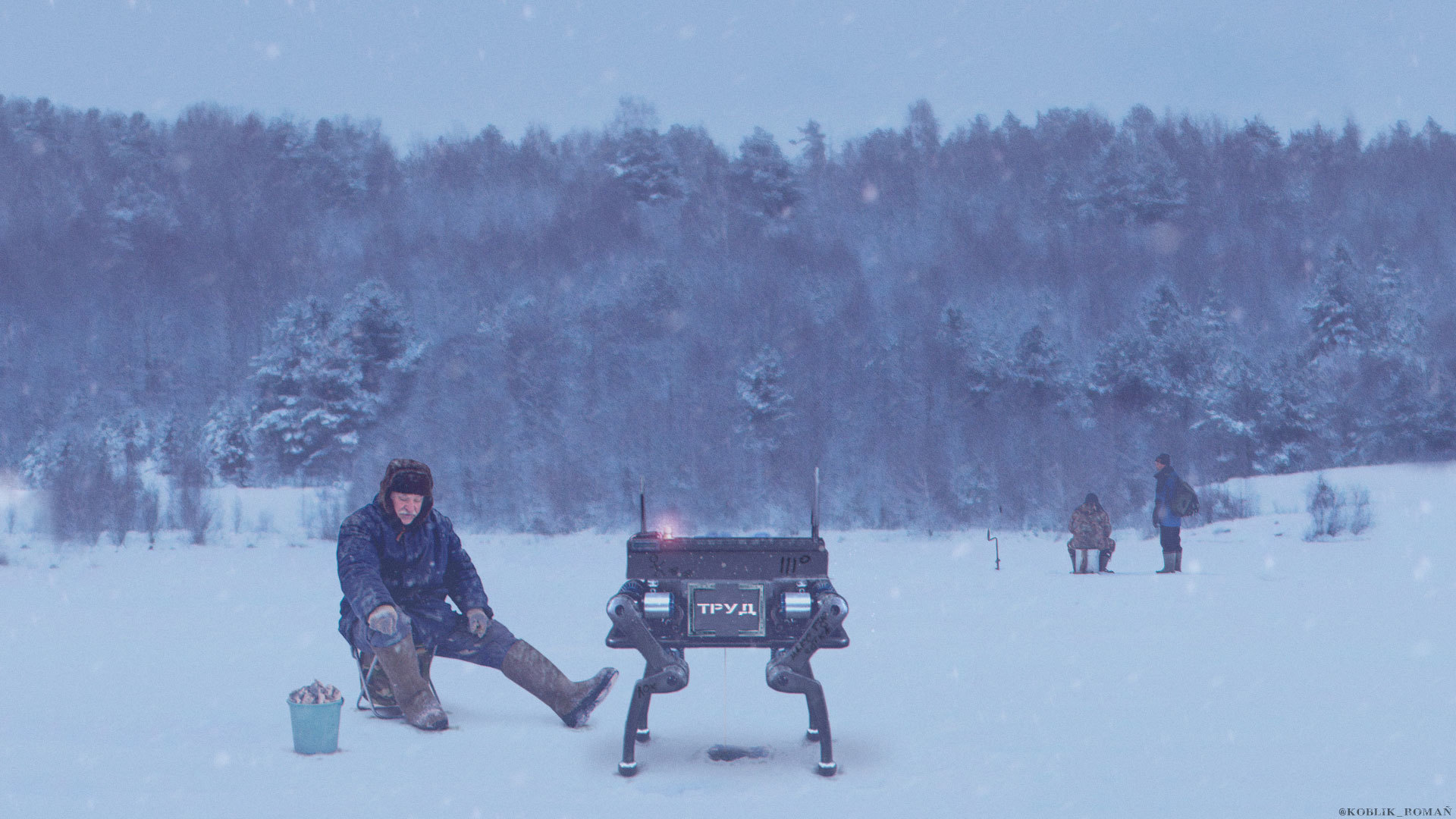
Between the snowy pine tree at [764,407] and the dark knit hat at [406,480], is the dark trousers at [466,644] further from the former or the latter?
the snowy pine tree at [764,407]

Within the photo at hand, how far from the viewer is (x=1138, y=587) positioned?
15.1m

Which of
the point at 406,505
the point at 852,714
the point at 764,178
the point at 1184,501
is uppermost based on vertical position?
the point at 764,178

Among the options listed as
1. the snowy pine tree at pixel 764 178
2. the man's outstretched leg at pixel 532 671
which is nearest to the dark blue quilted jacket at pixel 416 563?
the man's outstretched leg at pixel 532 671

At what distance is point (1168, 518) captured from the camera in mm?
17281

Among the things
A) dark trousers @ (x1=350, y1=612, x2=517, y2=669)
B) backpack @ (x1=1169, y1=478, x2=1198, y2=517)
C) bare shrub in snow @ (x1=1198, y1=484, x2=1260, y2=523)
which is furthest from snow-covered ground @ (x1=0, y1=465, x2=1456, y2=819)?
bare shrub in snow @ (x1=1198, y1=484, x2=1260, y2=523)

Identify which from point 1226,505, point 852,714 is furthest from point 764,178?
point 852,714

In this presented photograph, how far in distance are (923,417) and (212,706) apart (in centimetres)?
4857

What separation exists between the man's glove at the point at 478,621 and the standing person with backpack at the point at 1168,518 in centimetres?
1198

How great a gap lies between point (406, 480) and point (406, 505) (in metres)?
0.13

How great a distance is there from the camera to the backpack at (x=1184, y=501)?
56.1 ft

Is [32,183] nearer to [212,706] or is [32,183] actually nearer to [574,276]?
[574,276]

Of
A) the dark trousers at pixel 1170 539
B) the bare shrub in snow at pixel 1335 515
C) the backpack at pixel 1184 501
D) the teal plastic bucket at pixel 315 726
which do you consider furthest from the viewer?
the bare shrub in snow at pixel 1335 515

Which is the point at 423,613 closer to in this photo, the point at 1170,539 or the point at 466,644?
the point at 466,644

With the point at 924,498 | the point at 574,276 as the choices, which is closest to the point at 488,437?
the point at 574,276
